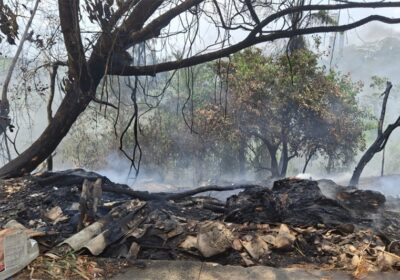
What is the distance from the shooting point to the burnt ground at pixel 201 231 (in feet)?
11.2

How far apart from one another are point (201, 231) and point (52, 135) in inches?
116

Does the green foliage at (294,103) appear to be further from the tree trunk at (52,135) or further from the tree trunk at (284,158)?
the tree trunk at (52,135)

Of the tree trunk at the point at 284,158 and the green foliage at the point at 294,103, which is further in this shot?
the tree trunk at the point at 284,158

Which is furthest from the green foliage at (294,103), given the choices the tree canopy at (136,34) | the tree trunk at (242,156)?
the tree canopy at (136,34)

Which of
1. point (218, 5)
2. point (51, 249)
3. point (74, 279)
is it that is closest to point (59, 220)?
point (51, 249)

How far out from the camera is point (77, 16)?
4.43 m

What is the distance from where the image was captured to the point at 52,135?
571 cm

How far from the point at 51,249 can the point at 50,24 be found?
3.18 meters

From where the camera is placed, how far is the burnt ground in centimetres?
341

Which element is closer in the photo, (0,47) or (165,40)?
(165,40)

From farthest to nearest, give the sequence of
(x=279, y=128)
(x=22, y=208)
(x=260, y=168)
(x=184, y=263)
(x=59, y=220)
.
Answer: (x=260, y=168)
(x=279, y=128)
(x=22, y=208)
(x=59, y=220)
(x=184, y=263)

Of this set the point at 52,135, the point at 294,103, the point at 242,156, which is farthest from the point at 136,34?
the point at 242,156

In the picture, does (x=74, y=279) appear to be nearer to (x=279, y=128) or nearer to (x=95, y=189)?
(x=95, y=189)

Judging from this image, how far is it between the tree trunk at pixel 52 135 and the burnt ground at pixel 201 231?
15.0 inches
